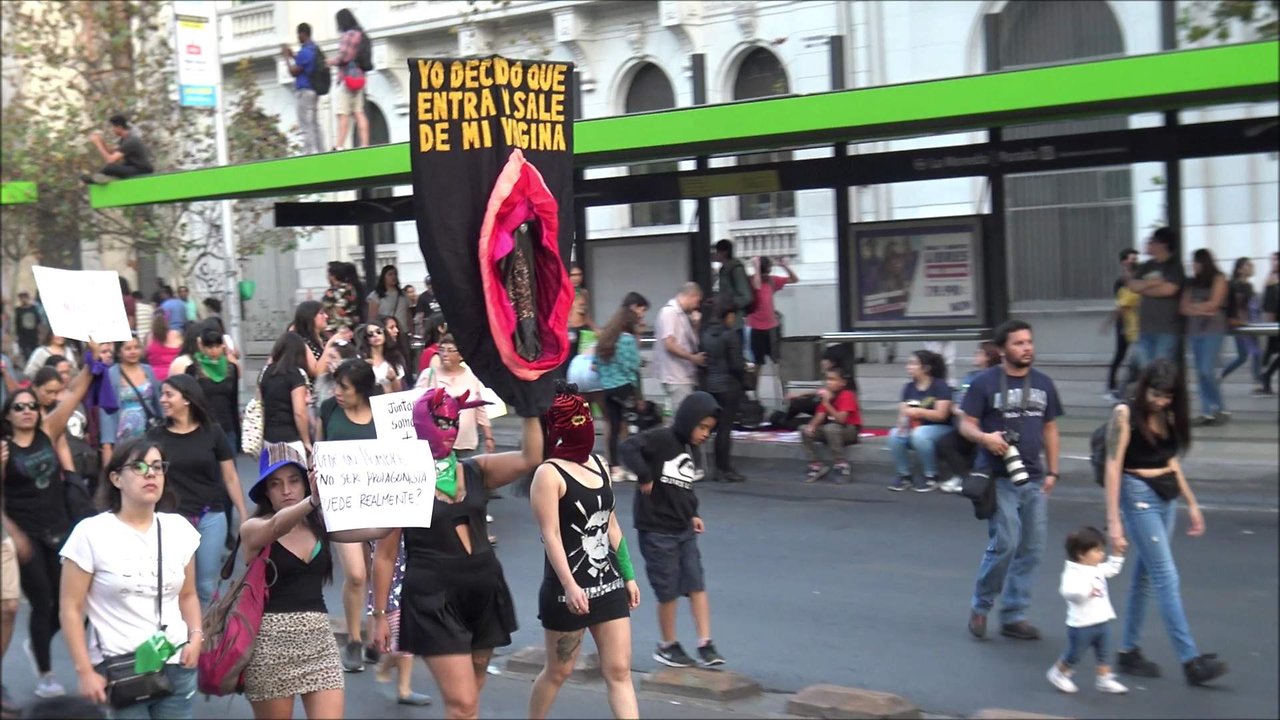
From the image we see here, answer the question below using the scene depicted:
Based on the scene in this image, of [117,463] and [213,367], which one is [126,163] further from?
[117,463]

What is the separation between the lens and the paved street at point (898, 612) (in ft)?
24.3

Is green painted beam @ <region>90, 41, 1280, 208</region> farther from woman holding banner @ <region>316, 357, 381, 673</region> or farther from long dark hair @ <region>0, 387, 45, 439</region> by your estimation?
long dark hair @ <region>0, 387, 45, 439</region>

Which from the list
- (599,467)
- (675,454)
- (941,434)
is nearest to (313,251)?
(941,434)

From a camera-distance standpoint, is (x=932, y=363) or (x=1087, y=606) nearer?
(x=1087, y=606)

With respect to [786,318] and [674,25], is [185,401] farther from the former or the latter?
[674,25]

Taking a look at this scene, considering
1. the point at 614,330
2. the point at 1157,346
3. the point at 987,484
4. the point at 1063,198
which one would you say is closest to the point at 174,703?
the point at 987,484

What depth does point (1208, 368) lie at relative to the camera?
938 cm

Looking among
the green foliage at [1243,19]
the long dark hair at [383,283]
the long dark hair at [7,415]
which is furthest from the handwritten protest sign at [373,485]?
the green foliage at [1243,19]

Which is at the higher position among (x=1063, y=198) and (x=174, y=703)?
(x=1063, y=198)

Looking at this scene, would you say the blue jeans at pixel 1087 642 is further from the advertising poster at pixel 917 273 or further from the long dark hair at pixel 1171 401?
the advertising poster at pixel 917 273

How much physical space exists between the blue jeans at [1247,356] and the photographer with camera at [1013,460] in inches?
74.5

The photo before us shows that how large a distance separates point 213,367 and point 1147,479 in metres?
7.10

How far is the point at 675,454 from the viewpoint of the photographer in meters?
7.88

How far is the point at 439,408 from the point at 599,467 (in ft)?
2.65
